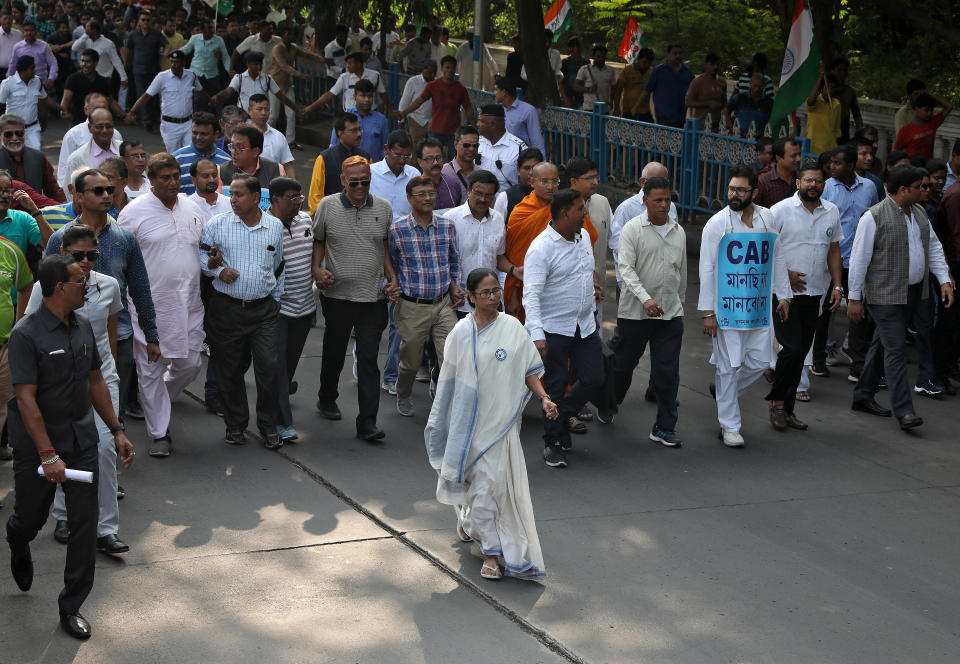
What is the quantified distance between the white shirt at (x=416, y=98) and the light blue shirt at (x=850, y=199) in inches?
282

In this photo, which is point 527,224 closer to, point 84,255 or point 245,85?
point 84,255

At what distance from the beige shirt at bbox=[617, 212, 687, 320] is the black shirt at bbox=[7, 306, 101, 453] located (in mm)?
4008

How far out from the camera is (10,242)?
7.14 meters

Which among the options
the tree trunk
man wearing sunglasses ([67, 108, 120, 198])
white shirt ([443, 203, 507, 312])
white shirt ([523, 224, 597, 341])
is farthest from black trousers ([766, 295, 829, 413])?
the tree trunk

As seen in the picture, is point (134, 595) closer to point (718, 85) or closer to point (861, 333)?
point (861, 333)

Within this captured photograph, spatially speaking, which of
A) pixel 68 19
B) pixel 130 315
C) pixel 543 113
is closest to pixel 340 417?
pixel 130 315

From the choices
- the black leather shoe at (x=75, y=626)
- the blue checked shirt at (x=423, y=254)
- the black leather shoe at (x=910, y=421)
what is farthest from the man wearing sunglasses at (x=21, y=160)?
the black leather shoe at (x=910, y=421)

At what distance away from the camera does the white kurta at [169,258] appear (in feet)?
25.9

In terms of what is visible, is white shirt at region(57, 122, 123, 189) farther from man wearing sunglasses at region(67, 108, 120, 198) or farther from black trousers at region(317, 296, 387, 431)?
black trousers at region(317, 296, 387, 431)

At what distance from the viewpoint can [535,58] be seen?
17766mm

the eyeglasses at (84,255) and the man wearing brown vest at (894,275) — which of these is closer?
the eyeglasses at (84,255)

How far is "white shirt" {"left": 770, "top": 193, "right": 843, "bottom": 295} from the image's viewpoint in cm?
916

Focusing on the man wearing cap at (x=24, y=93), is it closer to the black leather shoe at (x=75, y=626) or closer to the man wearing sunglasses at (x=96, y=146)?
the man wearing sunglasses at (x=96, y=146)

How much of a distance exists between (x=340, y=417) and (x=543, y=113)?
344 inches
